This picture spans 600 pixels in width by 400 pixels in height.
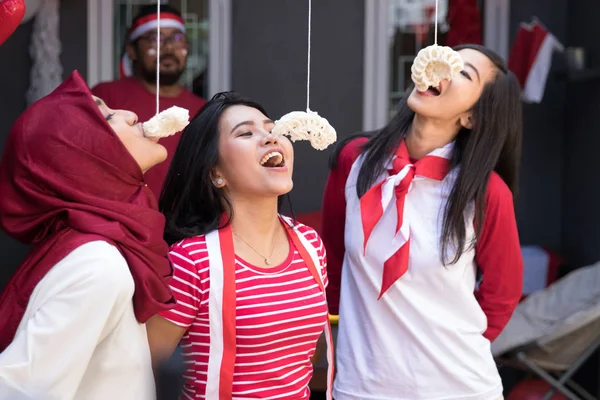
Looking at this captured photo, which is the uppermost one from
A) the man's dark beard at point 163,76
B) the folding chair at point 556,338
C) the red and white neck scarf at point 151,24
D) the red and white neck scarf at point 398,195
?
the red and white neck scarf at point 151,24

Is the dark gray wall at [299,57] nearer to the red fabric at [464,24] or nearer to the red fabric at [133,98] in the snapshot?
the red fabric at [464,24]

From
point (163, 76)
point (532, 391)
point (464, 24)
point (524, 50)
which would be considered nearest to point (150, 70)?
point (163, 76)

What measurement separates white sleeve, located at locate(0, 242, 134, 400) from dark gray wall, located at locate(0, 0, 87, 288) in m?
3.29

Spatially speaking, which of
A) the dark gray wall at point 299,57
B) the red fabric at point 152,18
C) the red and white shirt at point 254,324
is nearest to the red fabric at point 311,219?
the dark gray wall at point 299,57

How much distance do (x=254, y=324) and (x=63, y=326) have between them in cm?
48

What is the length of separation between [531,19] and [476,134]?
9.79 ft

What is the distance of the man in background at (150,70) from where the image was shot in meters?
4.54

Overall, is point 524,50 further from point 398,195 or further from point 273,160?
point 273,160

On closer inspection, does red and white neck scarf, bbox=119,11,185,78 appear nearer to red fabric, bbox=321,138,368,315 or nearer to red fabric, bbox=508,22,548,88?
red fabric, bbox=508,22,548,88

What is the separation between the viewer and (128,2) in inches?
209

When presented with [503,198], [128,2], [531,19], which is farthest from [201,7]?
[503,198]

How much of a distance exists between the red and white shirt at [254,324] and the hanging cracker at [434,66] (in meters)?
0.62

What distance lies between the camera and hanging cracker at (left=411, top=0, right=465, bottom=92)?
2.36 m

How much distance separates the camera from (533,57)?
15.9 ft
